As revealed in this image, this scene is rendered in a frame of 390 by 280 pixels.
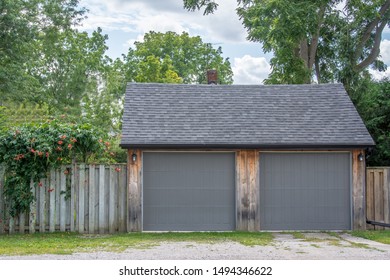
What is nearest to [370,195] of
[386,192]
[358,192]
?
[386,192]

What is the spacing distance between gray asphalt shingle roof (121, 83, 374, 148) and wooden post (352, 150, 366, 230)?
585 millimetres

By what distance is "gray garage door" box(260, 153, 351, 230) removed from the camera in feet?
42.4

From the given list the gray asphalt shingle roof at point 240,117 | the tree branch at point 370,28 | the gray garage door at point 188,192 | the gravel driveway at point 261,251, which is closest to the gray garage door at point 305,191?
the gray asphalt shingle roof at point 240,117

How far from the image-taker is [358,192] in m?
12.9

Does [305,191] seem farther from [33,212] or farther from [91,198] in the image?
[33,212]

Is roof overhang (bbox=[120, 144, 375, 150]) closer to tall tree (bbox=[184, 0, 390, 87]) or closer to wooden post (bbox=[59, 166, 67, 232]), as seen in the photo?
wooden post (bbox=[59, 166, 67, 232])

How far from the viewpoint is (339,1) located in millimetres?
22891

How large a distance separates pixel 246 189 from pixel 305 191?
1.52 meters

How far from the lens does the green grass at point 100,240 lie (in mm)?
9458

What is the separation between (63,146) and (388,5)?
53.5ft

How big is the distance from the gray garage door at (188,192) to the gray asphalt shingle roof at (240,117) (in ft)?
1.62

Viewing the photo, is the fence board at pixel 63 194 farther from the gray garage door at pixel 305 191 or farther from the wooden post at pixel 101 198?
the gray garage door at pixel 305 191

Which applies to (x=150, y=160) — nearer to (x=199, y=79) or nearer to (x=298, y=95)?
(x=298, y=95)

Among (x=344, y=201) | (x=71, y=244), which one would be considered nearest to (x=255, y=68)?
(x=344, y=201)
